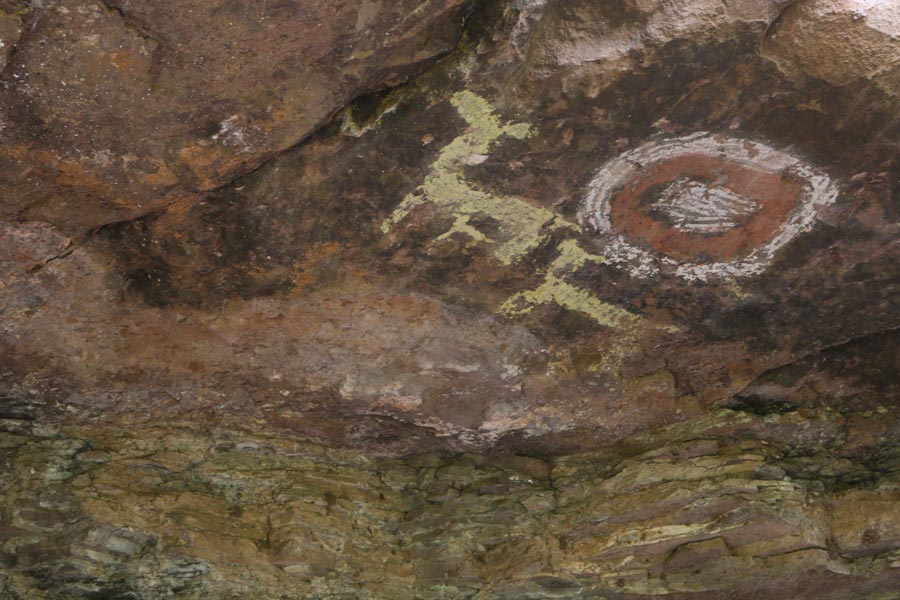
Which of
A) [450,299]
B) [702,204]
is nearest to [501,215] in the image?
[450,299]

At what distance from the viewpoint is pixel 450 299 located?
3846 mm

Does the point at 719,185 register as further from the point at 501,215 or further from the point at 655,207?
the point at 501,215

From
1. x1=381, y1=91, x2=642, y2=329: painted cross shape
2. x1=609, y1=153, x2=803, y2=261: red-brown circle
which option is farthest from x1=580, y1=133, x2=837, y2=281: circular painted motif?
x1=381, y1=91, x2=642, y2=329: painted cross shape

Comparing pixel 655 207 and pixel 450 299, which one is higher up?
pixel 655 207

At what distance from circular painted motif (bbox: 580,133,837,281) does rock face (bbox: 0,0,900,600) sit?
1 centimetres

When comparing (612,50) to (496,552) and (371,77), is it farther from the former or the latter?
(496,552)

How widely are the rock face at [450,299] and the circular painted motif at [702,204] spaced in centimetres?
1

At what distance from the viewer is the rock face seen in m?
3.03

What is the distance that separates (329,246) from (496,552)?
1.59 meters

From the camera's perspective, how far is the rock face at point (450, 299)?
303 centimetres

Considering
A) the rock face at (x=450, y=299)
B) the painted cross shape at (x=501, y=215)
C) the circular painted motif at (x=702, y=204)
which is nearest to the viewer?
the rock face at (x=450, y=299)

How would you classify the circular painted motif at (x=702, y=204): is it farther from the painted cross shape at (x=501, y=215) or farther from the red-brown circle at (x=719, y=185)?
the painted cross shape at (x=501, y=215)

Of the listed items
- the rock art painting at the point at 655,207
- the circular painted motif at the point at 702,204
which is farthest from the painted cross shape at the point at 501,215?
the circular painted motif at the point at 702,204

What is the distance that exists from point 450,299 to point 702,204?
3.51 ft
